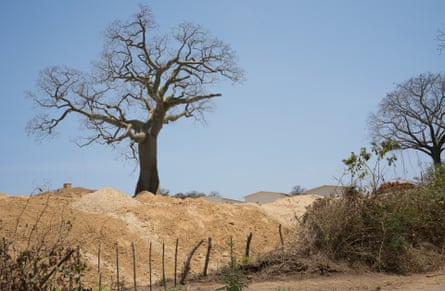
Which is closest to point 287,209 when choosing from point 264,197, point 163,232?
point 163,232

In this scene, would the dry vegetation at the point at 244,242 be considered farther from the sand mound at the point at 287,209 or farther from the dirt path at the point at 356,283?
the sand mound at the point at 287,209

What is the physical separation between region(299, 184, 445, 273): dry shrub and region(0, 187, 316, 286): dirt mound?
82cm

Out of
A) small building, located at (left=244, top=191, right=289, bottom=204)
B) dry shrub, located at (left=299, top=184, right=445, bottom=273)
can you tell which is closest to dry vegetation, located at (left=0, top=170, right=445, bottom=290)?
dry shrub, located at (left=299, top=184, right=445, bottom=273)

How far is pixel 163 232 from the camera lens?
13.6m

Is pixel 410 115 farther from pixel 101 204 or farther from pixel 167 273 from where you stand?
pixel 167 273

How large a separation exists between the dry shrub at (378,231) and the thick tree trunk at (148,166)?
1404 centimetres

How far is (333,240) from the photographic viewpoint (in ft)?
30.4

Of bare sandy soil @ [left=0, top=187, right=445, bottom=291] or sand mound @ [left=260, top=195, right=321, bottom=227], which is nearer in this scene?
bare sandy soil @ [left=0, top=187, right=445, bottom=291]

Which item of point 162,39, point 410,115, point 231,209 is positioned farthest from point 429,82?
point 231,209

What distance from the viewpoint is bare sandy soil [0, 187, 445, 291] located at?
822 cm

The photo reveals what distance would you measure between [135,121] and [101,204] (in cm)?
849

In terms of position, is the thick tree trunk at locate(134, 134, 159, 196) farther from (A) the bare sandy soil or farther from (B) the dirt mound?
(B) the dirt mound

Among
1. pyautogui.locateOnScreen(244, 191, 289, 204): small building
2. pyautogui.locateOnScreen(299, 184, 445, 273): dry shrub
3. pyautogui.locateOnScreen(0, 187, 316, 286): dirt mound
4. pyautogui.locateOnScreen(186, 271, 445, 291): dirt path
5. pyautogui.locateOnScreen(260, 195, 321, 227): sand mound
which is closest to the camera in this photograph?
pyautogui.locateOnScreen(186, 271, 445, 291): dirt path

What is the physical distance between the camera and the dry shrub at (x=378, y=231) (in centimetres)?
911
